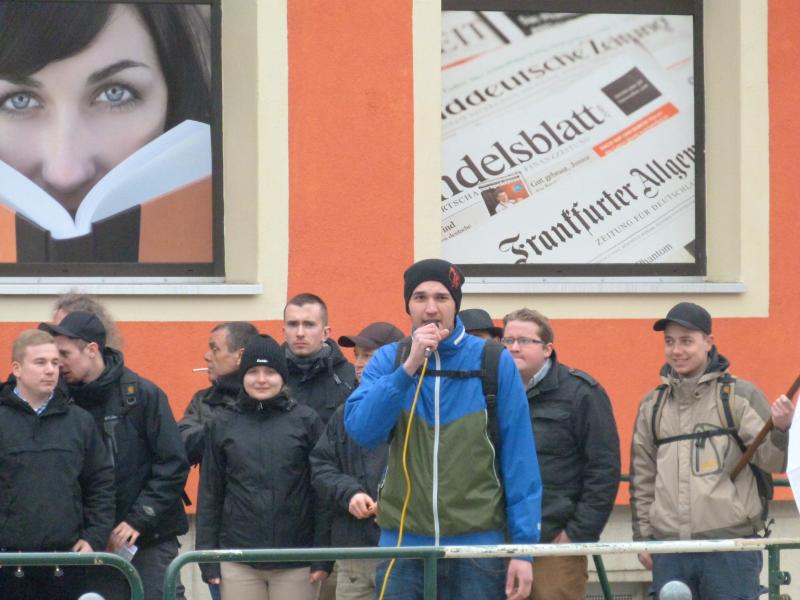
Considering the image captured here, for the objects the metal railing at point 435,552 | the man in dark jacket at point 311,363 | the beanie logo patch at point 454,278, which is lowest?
the metal railing at point 435,552

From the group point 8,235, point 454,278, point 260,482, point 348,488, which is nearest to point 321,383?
point 260,482

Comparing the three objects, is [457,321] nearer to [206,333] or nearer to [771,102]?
[206,333]

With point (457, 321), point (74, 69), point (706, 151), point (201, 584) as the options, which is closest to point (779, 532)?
point (706, 151)

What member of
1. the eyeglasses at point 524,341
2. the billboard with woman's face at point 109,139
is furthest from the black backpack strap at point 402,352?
the billboard with woman's face at point 109,139

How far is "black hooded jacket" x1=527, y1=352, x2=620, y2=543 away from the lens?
697cm

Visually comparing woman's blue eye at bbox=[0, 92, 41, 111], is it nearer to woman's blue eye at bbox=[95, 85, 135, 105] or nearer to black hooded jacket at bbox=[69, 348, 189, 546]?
woman's blue eye at bbox=[95, 85, 135, 105]

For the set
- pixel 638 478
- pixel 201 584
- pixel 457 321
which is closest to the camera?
pixel 457 321

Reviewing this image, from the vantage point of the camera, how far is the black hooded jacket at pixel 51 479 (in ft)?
21.1

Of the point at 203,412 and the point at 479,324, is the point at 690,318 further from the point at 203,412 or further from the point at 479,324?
the point at 203,412

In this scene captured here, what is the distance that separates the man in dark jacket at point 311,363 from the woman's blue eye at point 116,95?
2.42m

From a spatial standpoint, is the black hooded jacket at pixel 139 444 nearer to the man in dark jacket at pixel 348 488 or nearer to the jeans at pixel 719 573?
the man in dark jacket at pixel 348 488

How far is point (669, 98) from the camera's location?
10.1 m

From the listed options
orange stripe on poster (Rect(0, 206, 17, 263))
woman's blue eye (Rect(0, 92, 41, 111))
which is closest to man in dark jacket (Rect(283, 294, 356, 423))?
orange stripe on poster (Rect(0, 206, 17, 263))

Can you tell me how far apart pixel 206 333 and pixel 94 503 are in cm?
246
